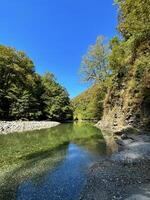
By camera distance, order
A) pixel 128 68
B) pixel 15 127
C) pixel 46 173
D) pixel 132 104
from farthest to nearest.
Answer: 1. pixel 15 127
2. pixel 128 68
3. pixel 132 104
4. pixel 46 173

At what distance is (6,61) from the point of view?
2475 inches

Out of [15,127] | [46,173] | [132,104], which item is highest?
[132,104]

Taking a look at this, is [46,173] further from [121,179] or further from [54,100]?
[54,100]

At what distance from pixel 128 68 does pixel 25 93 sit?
33097mm

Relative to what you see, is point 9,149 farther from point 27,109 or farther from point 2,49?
point 2,49

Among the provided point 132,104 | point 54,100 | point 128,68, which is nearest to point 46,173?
point 132,104

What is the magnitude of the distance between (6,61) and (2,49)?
3.23 meters

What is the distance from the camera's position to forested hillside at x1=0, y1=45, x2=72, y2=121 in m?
61.1

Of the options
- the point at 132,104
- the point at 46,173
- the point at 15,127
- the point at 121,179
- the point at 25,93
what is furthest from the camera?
the point at 25,93

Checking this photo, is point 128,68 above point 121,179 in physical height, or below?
above

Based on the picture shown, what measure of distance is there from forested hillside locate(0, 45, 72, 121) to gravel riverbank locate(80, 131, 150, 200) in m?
47.2

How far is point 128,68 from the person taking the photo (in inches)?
1443

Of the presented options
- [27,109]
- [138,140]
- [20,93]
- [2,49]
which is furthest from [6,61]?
[138,140]

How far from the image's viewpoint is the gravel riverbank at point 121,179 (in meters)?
9.05
